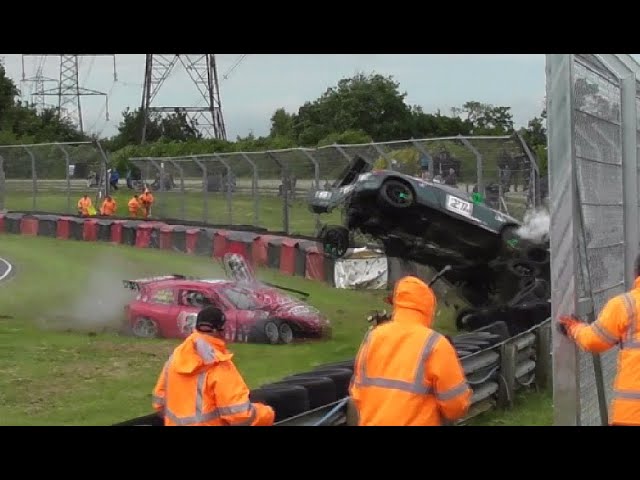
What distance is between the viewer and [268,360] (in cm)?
1130

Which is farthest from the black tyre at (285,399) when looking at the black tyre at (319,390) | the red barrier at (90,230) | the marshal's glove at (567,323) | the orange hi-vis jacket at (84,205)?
the orange hi-vis jacket at (84,205)

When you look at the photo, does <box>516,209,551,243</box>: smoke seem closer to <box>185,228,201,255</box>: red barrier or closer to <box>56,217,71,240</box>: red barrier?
<box>185,228,201,255</box>: red barrier

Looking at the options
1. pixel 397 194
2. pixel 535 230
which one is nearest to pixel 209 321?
pixel 397 194

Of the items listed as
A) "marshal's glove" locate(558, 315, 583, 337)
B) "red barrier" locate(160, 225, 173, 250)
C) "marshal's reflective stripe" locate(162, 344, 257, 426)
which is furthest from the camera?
"red barrier" locate(160, 225, 173, 250)

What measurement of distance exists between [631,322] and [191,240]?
68.9 feet

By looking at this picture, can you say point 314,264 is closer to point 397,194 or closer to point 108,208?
point 397,194

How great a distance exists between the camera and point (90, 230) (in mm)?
29641

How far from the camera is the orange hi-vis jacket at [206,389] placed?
4.66m

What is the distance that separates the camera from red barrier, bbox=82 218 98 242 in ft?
96.7

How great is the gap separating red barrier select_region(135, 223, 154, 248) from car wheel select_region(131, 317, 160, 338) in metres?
14.3

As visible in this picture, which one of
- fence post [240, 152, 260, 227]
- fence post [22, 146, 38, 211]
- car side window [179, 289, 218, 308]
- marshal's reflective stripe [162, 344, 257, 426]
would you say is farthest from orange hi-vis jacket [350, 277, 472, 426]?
fence post [22, 146, 38, 211]
